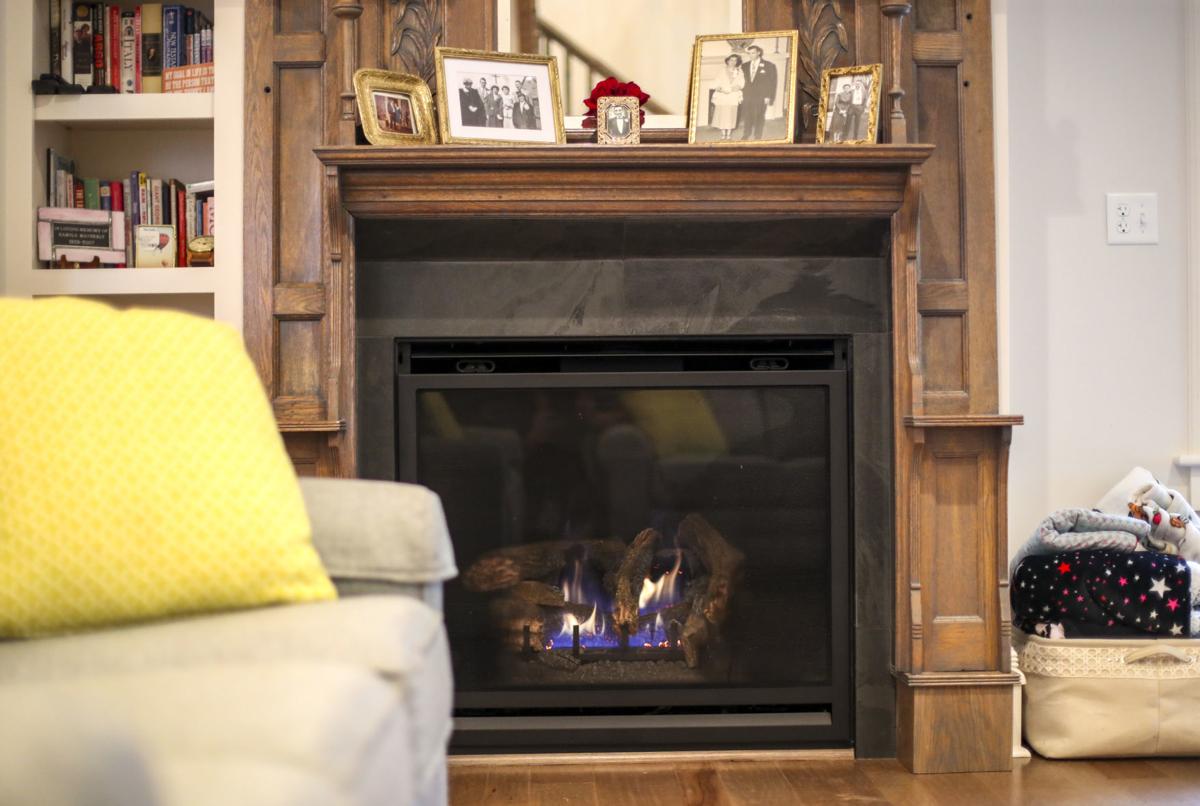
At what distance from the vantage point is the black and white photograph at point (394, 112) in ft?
7.11

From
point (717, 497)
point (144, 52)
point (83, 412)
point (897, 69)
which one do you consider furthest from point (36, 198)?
point (897, 69)

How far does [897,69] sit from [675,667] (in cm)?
132

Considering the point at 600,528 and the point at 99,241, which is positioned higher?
the point at 99,241

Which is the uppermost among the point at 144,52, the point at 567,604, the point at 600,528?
the point at 144,52

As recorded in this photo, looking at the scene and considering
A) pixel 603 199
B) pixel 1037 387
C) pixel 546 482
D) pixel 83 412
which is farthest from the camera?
pixel 1037 387

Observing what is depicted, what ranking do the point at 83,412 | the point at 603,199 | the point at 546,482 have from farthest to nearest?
the point at 546,482 → the point at 603,199 → the point at 83,412

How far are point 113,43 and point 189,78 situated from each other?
0.64 feet

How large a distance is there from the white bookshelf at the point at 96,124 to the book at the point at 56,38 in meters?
0.01

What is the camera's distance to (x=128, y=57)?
2400 millimetres

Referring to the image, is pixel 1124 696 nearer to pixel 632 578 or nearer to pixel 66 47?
pixel 632 578

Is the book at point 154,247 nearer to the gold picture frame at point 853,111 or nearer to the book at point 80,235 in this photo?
the book at point 80,235

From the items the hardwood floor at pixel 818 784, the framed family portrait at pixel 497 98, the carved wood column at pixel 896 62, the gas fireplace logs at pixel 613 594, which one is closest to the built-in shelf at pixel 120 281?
the framed family portrait at pixel 497 98

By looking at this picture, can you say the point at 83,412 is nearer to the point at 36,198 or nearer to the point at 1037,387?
the point at 36,198

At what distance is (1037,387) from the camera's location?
2.58 metres
